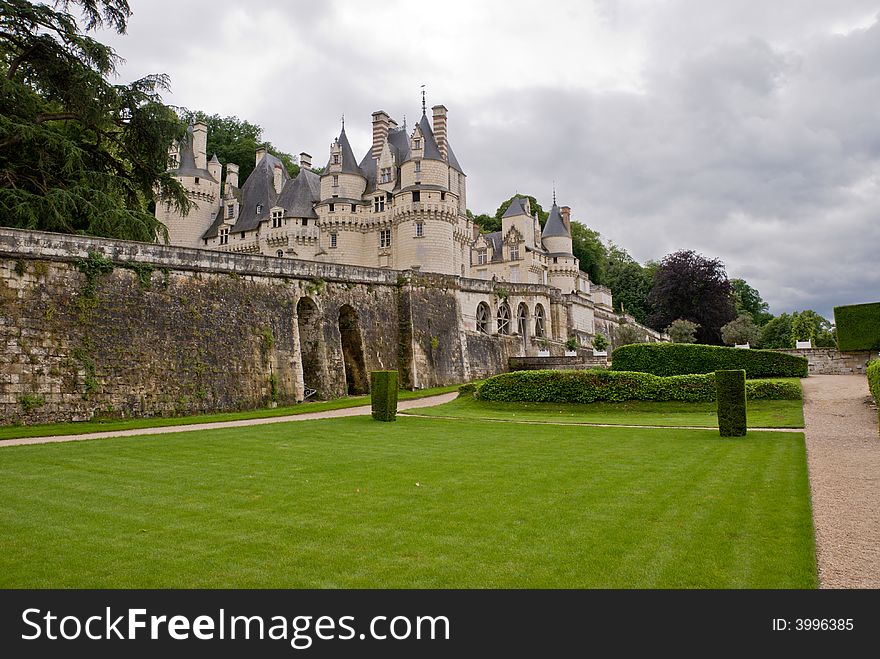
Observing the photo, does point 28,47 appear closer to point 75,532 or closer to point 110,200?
point 110,200

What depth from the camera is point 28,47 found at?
2177 cm

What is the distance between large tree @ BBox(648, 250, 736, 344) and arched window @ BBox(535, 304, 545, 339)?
2247cm

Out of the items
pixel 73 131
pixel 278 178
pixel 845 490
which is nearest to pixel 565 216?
pixel 278 178

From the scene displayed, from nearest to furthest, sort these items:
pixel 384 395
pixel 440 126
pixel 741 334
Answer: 1. pixel 384 395
2. pixel 440 126
3. pixel 741 334

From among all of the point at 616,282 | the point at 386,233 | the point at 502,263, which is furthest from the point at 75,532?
the point at 616,282

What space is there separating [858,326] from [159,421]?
2640 cm

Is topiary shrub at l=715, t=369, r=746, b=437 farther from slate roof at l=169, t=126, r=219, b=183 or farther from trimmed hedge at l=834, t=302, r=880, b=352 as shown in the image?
slate roof at l=169, t=126, r=219, b=183

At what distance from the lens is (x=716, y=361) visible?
25.1m

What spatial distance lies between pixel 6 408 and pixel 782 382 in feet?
74.1

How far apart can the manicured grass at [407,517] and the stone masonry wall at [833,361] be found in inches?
752

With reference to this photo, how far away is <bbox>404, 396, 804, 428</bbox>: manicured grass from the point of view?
17250 millimetres

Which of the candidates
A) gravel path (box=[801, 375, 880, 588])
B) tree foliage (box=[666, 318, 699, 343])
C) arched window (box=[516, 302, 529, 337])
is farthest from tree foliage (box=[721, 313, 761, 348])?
gravel path (box=[801, 375, 880, 588])

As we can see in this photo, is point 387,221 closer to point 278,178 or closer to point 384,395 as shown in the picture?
point 278,178

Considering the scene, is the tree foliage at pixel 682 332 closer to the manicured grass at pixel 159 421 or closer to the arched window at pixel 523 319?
the arched window at pixel 523 319
